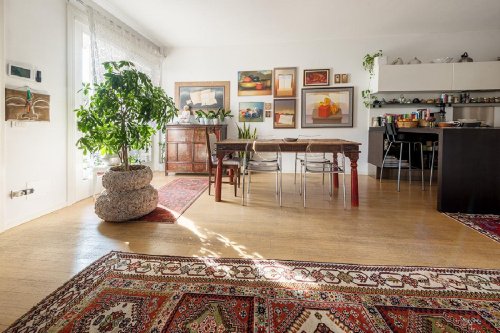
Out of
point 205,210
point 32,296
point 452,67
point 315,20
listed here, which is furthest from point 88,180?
point 452,67

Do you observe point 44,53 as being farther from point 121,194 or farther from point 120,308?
point 120,308

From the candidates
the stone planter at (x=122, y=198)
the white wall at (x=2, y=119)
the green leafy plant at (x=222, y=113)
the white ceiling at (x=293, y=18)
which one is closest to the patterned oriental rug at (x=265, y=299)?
the stone planter at (x=122, y=198)

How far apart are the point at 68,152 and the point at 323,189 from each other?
356cm

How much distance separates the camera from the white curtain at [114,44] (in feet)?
13.1

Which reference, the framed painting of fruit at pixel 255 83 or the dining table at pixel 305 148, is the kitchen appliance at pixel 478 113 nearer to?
the dining table at pixel 305 148

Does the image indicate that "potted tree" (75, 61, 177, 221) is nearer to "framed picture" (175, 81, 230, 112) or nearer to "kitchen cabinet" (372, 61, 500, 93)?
"framed picture" (175, 81, 230, 112)

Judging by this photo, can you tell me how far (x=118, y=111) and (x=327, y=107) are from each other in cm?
432

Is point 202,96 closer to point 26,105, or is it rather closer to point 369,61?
point 369,61

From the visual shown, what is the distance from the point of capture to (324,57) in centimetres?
605

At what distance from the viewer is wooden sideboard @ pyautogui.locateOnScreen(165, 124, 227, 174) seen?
229 inches

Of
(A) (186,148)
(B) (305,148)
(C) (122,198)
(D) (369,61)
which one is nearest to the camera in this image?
(C) (122,198)

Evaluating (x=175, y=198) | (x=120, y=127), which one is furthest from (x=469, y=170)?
(x=120, y=127)

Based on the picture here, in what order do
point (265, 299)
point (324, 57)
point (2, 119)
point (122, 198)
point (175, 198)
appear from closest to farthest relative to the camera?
point (265, 299)
point (2, 119)
point (122, 198)
point (175, 198)
point (324, 57)

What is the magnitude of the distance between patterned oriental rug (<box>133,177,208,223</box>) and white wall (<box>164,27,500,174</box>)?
1.85 m
